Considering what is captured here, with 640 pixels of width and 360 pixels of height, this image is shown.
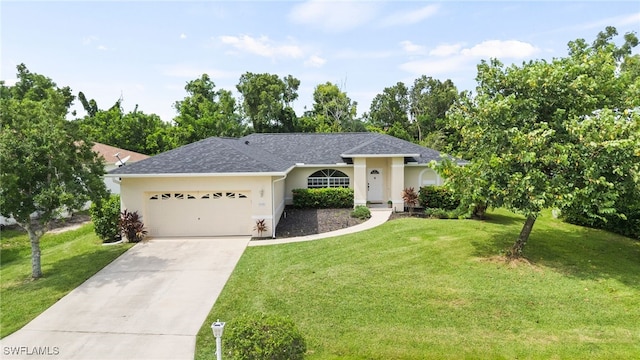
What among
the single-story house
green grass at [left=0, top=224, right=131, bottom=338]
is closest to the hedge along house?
green grass at [left=0, top=224, right=131, bottom=338]

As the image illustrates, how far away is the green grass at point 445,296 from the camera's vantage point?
7.05 m

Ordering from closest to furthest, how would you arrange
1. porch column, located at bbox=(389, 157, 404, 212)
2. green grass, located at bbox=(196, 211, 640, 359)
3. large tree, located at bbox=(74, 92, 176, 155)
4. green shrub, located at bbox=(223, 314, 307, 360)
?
1. green shrub, located at bbox=(223, 314, 307, 360)
2. green grass, located at bbox=(196, 211, 640, 359)
3. porch column, located at bbox=(389, 157, 404, 212)
4. large tree, located at bbox=(74, 92, 176, 155)

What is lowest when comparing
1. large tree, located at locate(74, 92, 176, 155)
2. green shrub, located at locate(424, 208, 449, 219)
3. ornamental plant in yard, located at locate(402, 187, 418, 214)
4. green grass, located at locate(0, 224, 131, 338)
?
green grass, located at locate(0, 224, 131, 338)

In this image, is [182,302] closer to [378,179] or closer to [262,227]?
[262,227]

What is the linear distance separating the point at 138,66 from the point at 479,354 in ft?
67.4

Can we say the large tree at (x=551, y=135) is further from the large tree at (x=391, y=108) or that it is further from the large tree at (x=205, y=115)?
the large tree at (x=391, y=108)

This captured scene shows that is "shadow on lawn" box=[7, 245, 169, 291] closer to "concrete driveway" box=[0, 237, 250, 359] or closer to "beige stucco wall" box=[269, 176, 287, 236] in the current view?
"concrete driveway" box=[0, 237, 250, 359]

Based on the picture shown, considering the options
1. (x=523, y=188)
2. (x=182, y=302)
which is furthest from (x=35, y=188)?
(x=523, y=188)

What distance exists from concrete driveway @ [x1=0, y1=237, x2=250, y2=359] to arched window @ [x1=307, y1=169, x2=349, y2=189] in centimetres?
1016

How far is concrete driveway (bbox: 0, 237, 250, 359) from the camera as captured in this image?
279 inches

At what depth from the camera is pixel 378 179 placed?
2200 centimetres

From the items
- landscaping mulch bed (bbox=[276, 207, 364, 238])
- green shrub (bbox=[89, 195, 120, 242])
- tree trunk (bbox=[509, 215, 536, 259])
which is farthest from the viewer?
landscaping mulch bed (bbox=[276, 207, 364, 238])

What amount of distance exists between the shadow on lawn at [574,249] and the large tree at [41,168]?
13.7 metres

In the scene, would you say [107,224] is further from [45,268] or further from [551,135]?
[551,135]
